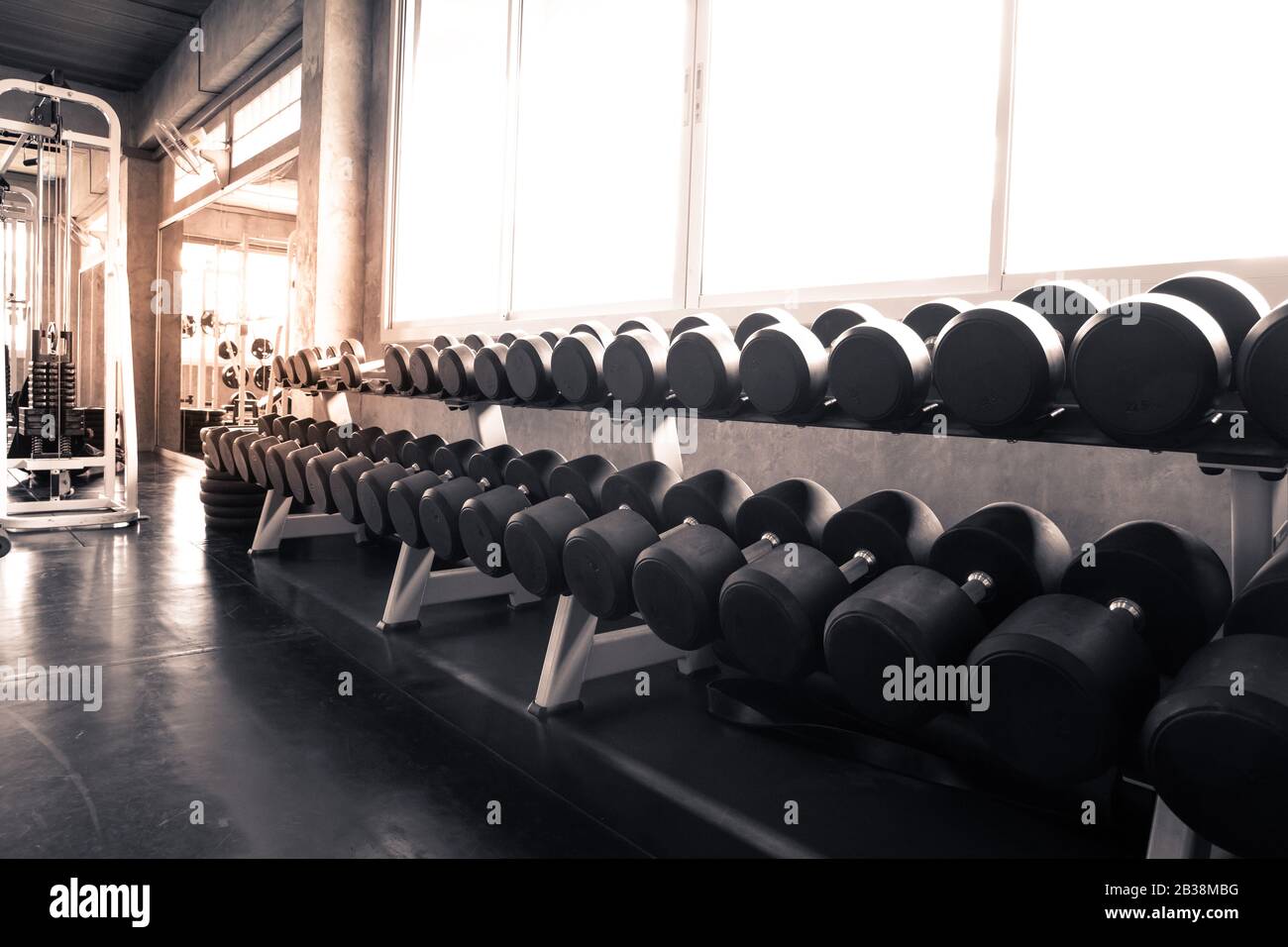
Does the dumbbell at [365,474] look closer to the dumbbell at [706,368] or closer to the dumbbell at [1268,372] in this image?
the dumbbell at [706,368]

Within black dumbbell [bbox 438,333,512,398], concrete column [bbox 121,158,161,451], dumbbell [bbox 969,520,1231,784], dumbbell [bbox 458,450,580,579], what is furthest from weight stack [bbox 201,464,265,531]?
concrete column [bbox 121,158,161,451]

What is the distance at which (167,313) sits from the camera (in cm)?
777

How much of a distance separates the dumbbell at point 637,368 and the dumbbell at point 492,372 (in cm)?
48

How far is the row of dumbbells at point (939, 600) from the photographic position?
3.12 feet

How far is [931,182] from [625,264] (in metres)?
1.19

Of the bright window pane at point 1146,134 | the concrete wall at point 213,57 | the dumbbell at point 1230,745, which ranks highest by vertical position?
the concrete wall at point 213,57

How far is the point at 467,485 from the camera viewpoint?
7.16ft

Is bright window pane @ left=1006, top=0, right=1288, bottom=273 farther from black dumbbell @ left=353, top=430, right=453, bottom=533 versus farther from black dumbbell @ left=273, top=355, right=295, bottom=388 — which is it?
black dumbbell @ left=273, top=355, right=295, bottom=388

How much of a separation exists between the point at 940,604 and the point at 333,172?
3.96 metres

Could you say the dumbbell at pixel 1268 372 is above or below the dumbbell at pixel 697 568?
above

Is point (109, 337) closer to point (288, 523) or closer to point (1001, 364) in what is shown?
point (288, 523)

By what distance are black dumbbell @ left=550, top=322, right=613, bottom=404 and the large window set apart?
69cm

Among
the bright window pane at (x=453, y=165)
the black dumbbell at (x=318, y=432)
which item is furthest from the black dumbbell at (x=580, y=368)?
the bright window pane at (x=453, y=165)
